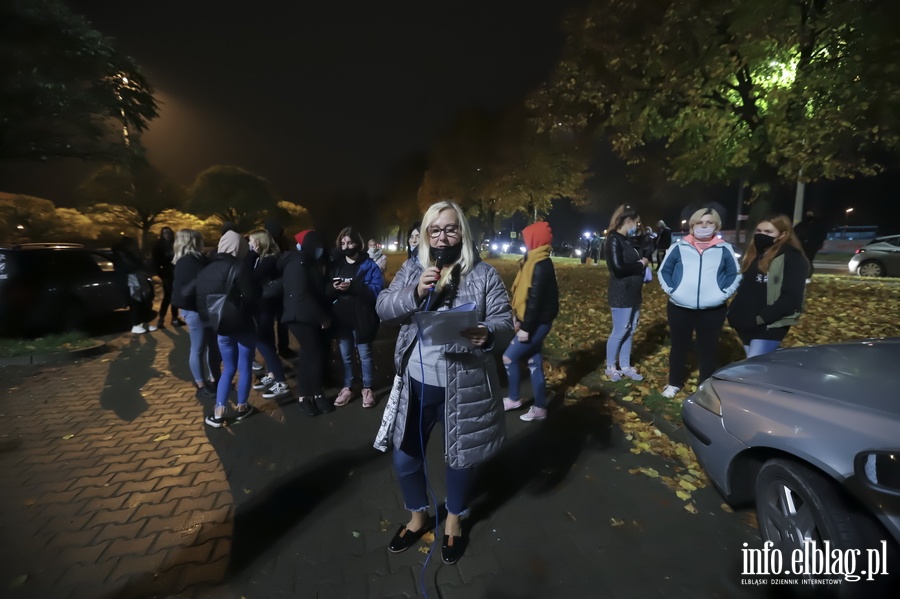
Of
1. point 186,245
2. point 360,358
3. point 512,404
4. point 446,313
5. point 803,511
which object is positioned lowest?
point 512,404

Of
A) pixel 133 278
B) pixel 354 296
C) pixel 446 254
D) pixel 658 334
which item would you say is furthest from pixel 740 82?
pixel 133 278

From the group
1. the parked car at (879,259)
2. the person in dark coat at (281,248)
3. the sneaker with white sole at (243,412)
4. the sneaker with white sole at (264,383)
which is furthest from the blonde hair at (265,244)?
the parked car at (879,259)

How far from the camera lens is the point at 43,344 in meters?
7.21

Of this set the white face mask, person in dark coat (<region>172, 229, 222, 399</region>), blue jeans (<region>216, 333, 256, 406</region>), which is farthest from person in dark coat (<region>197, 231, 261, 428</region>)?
the white face mask

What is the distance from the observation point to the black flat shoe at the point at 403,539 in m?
2.70

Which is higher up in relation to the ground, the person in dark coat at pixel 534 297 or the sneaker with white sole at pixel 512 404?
the person in dark coat at pixel 534 297

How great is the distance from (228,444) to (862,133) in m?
10.3

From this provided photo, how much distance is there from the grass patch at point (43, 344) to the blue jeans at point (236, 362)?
4.46 metres

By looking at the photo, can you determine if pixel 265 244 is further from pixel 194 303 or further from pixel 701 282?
pixel 701 282

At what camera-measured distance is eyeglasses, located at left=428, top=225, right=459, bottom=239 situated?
2322 mm

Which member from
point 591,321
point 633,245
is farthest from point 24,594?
point 591,321

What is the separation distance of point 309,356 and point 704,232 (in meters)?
4.17

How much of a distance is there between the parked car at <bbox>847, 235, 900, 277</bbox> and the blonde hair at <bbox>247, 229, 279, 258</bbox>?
20.4 metres

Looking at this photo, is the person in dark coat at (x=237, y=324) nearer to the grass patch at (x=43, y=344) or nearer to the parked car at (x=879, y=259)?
the grass patch at (x=43, y=344)
